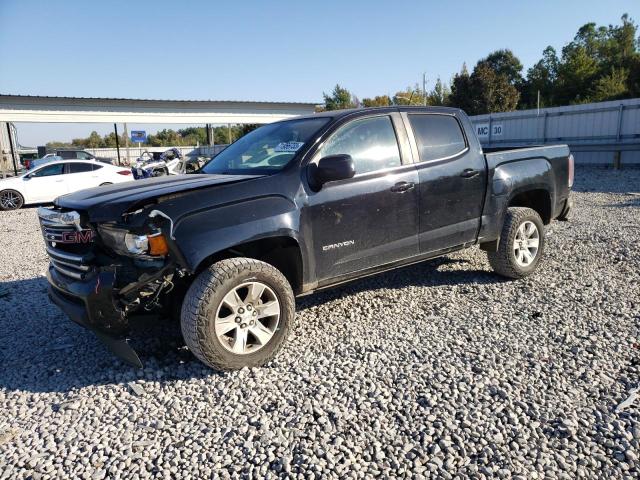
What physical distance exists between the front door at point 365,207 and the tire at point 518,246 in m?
1.26

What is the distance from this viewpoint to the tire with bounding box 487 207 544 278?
16.4ft

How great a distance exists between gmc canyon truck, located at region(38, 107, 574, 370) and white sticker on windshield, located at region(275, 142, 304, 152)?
2cm

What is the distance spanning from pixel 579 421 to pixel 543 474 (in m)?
0.57

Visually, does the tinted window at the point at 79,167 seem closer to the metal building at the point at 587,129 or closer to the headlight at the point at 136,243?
the metal building at the point at 587,129

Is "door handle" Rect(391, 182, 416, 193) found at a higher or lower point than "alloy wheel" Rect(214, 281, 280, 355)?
higher

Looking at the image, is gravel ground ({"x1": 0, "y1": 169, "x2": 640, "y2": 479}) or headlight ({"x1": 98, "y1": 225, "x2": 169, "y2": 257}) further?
headlight ({"x1": 98, "y1": 225, "x2": 169, "y2": 257})

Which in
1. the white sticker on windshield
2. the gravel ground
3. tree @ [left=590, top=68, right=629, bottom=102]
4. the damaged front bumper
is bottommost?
the gravel ground

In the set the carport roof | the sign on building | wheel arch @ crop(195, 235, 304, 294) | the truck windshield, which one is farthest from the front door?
the sign on building

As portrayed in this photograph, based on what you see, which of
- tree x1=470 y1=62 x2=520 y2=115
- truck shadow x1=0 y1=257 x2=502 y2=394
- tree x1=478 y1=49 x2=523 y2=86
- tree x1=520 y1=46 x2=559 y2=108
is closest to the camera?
truck shadow x1=0 y1=257 x2=502 y2=394

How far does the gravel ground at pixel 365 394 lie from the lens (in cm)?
245

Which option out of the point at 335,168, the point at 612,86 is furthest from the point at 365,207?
the point at 612,86

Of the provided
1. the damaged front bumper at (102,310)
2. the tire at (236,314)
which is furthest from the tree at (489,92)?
the damaged front bumper at (102,310)

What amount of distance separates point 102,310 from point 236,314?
88 cm

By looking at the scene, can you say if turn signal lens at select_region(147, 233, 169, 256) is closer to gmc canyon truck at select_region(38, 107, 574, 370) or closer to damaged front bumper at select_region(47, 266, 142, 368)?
gmc canyon truck at select_region(38, 107, 574, 370)
